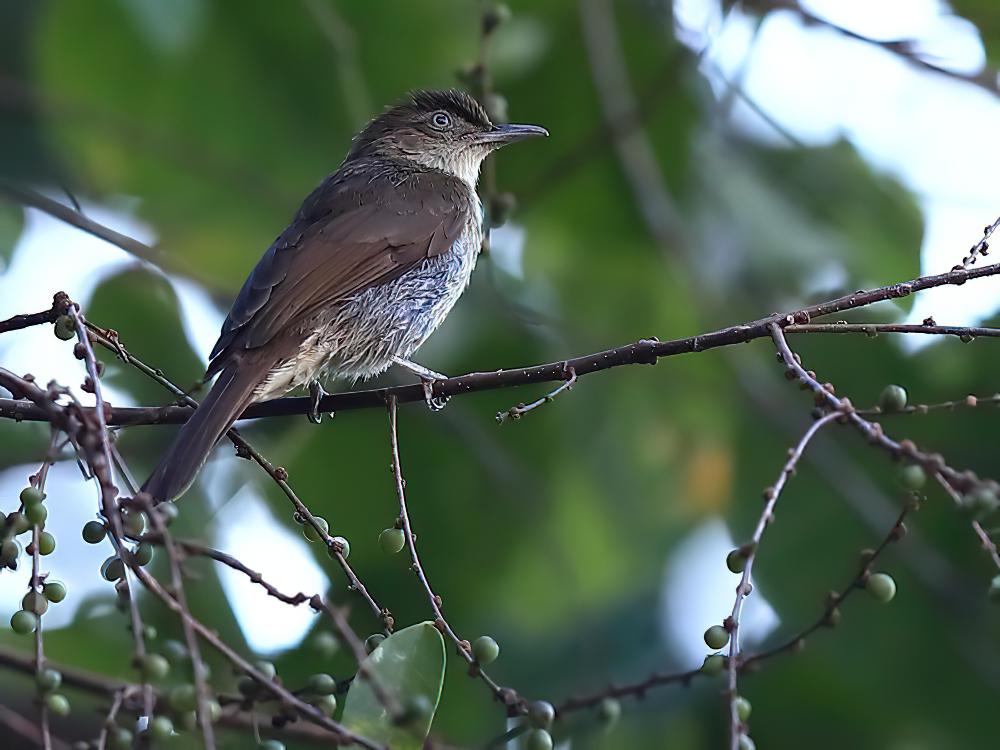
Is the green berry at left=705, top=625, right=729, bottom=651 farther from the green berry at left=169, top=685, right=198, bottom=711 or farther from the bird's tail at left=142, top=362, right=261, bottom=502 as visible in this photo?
the bird's tail at left=142, top=362, right=261, bottom=502

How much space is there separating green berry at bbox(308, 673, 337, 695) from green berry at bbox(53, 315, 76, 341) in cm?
99

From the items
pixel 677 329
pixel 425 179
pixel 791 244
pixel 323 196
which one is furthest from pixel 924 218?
pixel 323 196

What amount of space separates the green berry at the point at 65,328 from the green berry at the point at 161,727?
977mm

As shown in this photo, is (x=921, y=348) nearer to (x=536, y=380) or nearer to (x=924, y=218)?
(x=924, y=218)

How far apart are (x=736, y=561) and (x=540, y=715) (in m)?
0.57

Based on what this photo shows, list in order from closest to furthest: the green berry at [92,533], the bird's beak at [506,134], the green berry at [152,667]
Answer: the green berry at [152,667] < the green berry at [92,533] < the bird's beak at [506,134]

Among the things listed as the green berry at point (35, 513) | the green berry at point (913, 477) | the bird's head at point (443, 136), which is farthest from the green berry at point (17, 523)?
the bird's head at point (443, 136)

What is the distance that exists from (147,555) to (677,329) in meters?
4.49

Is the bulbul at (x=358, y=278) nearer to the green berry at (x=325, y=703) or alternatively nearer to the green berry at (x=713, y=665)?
the green berry at (x=325, y=703)

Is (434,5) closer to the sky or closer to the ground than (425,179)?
closer to the sky

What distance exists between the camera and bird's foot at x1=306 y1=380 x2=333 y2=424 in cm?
388

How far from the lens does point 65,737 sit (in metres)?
5.41

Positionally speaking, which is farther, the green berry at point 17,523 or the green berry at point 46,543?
the green berry at point 46,543

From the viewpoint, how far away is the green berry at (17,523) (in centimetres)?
288
